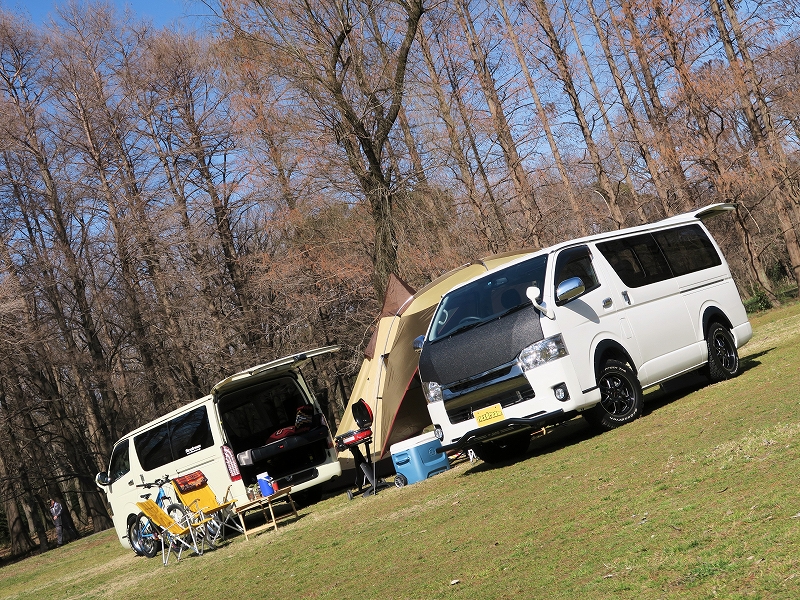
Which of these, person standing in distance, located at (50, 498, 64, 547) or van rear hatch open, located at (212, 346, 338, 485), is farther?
person standing in distance, located at (50, 498, 64, 547)

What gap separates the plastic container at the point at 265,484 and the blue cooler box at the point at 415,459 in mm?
1806

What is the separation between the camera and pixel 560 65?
28.5 m

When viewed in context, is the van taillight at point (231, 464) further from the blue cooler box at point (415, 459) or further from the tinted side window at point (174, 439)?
the blue cooler box at point (415, 459)

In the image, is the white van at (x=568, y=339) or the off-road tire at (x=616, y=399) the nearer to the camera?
the white van at (x=568, y=339)

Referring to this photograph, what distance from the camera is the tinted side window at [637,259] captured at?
10742 mm

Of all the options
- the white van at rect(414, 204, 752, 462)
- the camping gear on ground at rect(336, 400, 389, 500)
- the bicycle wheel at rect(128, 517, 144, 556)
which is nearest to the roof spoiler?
the white van at rect(414, 204, 752, 462)

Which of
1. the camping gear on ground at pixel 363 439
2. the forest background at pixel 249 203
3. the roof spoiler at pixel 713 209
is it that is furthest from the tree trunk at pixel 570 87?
the camping gear on ground at pixel 363 439

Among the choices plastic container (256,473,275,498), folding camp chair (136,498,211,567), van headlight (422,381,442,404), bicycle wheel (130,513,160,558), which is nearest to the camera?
van headlight (422,381,442,404)

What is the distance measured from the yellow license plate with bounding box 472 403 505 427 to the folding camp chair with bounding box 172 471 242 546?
3776mm

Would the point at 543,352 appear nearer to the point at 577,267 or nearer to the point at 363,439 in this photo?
the point at 577,267

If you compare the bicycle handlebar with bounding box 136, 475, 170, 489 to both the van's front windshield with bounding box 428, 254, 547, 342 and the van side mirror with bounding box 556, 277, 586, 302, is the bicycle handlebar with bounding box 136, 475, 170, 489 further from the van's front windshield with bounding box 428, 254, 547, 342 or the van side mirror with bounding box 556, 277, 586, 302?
the van side mirror with bounding box 556, 277, 586, 302

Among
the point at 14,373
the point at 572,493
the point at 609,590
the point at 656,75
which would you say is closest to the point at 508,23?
A: the point at 656,75

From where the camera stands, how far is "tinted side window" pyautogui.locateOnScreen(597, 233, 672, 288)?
1074cm

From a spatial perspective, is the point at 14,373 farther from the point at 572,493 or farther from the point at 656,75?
the point at 572,493
